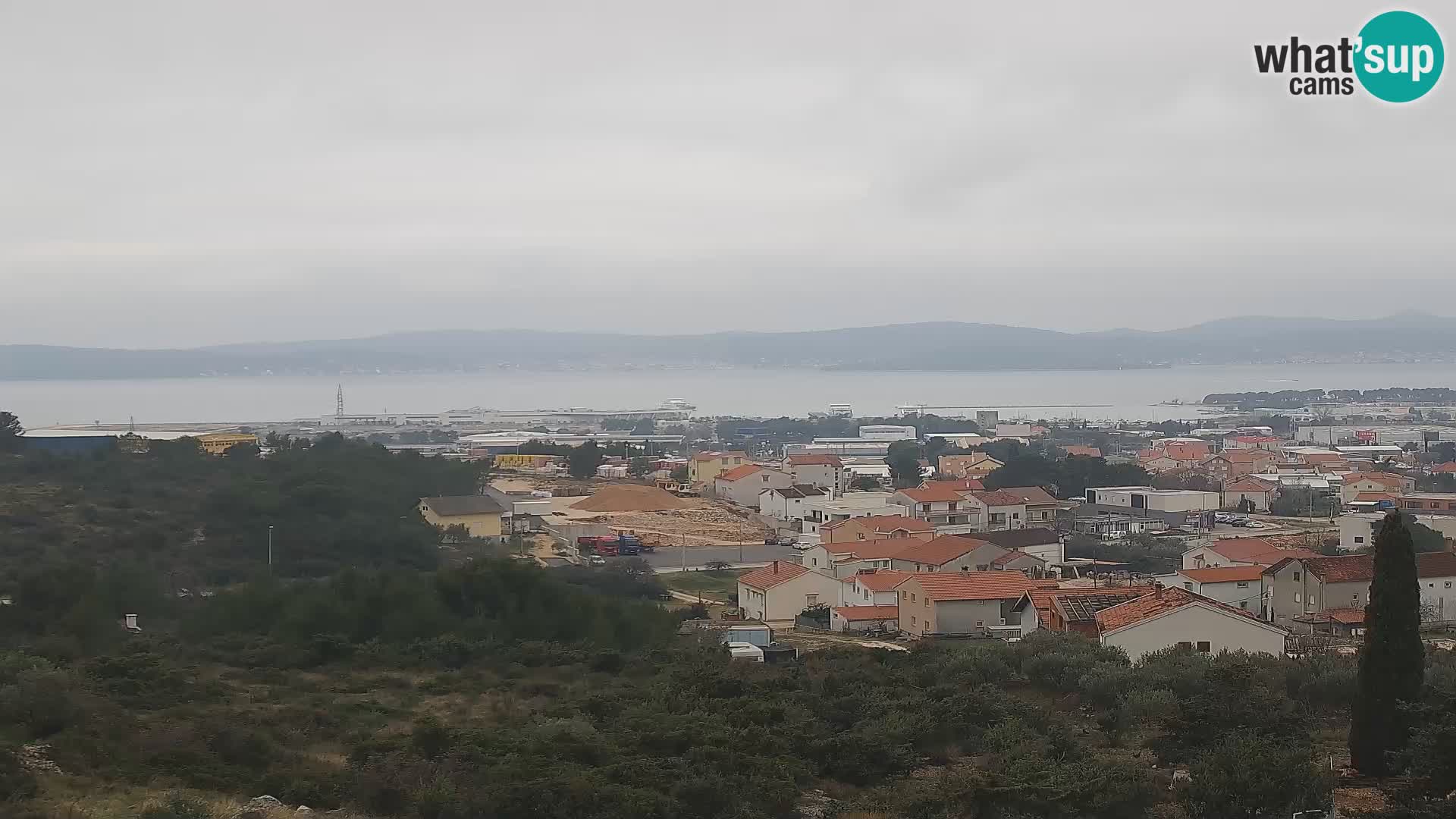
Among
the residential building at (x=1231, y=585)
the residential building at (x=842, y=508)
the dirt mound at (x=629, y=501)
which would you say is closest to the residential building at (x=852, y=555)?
the residential building at (x=842, y=508)

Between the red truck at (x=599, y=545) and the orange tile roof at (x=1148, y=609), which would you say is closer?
the orange tile roof at (x=1148, y=609)

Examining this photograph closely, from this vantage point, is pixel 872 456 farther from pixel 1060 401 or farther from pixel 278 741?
pixel 1060 401

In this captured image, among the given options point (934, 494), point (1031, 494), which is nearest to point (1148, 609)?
point (1031, 494)

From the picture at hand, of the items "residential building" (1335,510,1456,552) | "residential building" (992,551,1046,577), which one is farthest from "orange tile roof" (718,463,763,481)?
"residential building" (1335,510,1456,552)

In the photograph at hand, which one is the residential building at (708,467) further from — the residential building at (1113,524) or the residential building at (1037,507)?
the residential building at (1113,524)

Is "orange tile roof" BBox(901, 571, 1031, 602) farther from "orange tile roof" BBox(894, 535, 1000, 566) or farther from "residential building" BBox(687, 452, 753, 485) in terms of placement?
"residential building" BBox(687, 452, 753, 485)

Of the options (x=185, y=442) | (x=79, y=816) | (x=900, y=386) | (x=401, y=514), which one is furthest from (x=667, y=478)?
(x=900, y=386)

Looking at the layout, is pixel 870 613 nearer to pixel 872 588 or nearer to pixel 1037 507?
pixel 872 588
